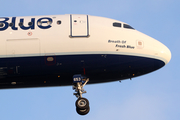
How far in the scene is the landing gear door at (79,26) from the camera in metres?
34.5

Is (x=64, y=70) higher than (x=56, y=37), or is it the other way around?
(x=56, y=37)

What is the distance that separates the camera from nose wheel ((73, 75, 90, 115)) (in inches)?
1340

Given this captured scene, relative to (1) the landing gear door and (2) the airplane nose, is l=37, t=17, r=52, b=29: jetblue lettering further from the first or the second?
(2) the airplane nose

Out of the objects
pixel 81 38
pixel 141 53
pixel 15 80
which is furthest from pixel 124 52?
pixel 15 80

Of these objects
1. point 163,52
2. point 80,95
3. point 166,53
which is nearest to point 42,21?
point 80,95

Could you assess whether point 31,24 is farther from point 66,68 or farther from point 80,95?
point 80,95

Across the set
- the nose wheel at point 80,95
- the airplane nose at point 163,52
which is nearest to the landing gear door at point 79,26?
the nose wheel at point 80,95

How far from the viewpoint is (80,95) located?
115 ft

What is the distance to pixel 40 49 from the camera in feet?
111

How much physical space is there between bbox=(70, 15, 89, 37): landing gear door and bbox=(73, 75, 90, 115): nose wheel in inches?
166

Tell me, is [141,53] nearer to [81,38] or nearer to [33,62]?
[81,38]

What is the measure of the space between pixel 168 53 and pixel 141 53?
3.55m

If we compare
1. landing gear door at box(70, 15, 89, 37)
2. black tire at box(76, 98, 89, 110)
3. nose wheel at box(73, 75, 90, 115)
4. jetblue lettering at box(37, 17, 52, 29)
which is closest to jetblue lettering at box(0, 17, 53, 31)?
jetblue lettering at box(37, 17, 52, 29)

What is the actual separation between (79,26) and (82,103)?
766 centimetres
